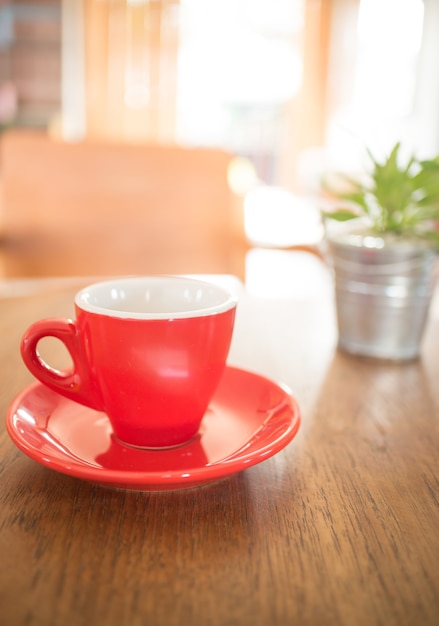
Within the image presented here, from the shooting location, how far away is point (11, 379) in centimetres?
56

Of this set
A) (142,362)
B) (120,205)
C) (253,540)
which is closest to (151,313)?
(142,362)

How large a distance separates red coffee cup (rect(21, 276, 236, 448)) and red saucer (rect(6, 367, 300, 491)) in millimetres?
18

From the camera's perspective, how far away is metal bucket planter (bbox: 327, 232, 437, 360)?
651 mm

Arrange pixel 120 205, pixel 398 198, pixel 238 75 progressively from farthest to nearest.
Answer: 1. pixel 238 75
2. pixel 120 205
3. pixel 398 198

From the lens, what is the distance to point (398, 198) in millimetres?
648

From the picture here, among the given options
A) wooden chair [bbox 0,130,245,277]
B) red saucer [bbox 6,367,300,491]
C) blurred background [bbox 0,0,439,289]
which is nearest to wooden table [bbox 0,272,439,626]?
red saucer [bbox 6,367,300,491]

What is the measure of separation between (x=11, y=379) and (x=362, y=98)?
5732 millimetres

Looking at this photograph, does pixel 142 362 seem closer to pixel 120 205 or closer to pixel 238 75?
pixel 120 205

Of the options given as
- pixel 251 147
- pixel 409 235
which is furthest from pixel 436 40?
pixel 409 235

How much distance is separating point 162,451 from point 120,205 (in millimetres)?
1144

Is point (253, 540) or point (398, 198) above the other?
point (398, 198)

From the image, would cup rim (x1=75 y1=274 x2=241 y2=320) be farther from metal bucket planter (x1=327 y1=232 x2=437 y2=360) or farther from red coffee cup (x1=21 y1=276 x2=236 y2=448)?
metal bucket planter (x1=327 y1=232 x2=437 y2=360)

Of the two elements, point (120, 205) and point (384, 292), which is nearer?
point (384, 292)

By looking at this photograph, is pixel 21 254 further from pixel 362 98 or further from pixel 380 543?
pixel 362 98
